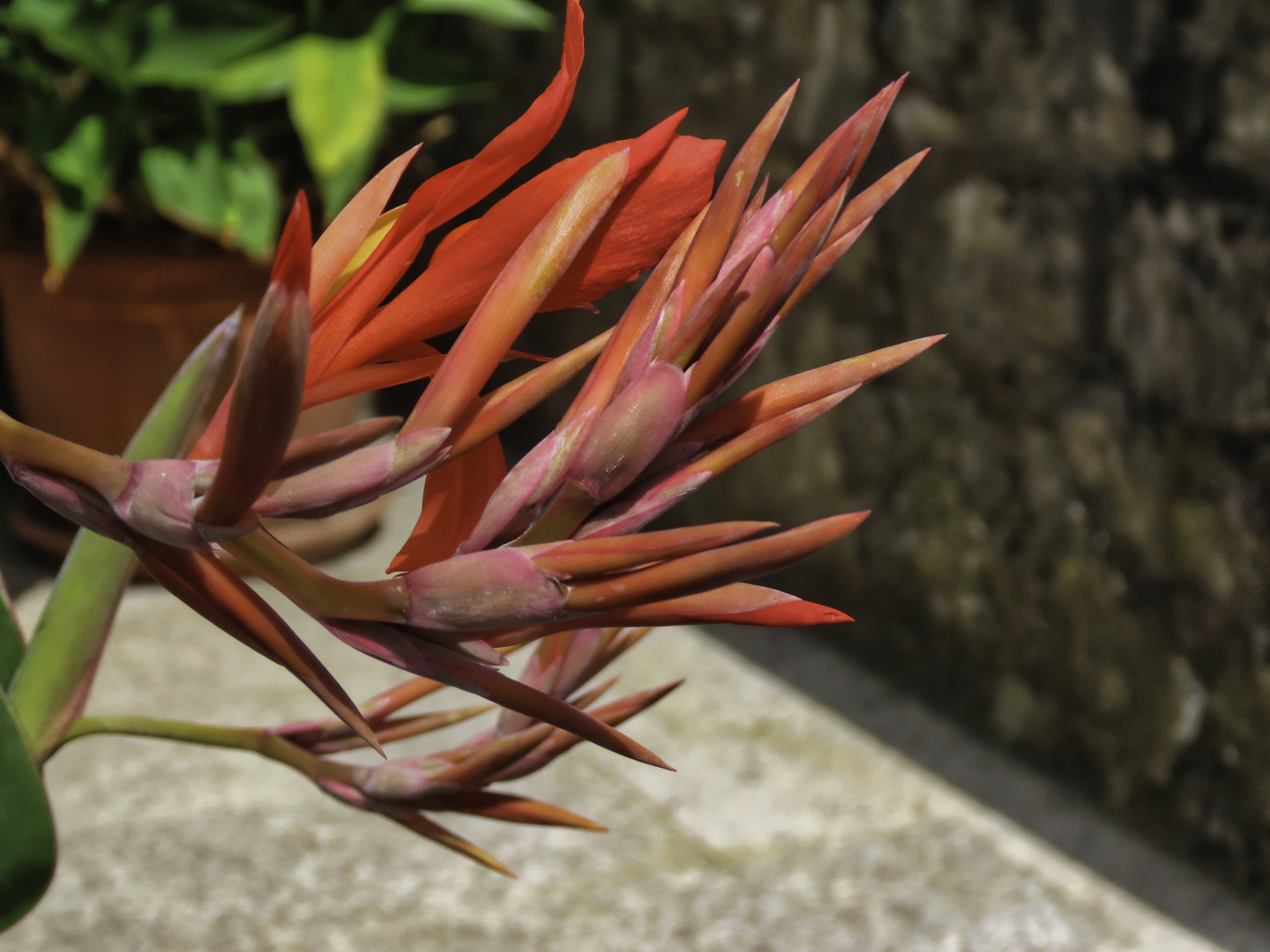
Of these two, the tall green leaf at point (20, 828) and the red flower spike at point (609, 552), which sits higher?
the red flower spike at point (609, 552)

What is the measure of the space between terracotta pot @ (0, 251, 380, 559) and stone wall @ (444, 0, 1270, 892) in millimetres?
889

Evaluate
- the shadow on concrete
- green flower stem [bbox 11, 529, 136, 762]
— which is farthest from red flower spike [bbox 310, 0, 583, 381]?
the shadow on concrete

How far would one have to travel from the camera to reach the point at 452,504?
0.22 metres

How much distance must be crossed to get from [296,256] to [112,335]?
223 cm

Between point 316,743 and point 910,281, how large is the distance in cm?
165

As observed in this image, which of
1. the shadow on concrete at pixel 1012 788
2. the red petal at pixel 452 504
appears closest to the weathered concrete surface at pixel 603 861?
the shadow on concrete at pixel 1012 788

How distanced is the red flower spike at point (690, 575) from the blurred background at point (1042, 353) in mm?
1339

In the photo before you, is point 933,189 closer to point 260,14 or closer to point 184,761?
point 260,14

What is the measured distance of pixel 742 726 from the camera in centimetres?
186

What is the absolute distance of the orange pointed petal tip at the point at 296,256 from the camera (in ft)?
0.57

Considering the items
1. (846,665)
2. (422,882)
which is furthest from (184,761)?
(846,665)

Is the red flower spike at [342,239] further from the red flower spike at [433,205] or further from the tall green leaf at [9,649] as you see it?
the tall green leaf at [9,649]

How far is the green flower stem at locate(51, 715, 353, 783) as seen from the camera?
0.95ft

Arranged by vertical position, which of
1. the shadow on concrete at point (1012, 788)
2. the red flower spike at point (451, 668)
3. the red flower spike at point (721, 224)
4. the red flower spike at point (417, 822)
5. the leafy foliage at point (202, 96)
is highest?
the red flower spike at point (721, 224)
